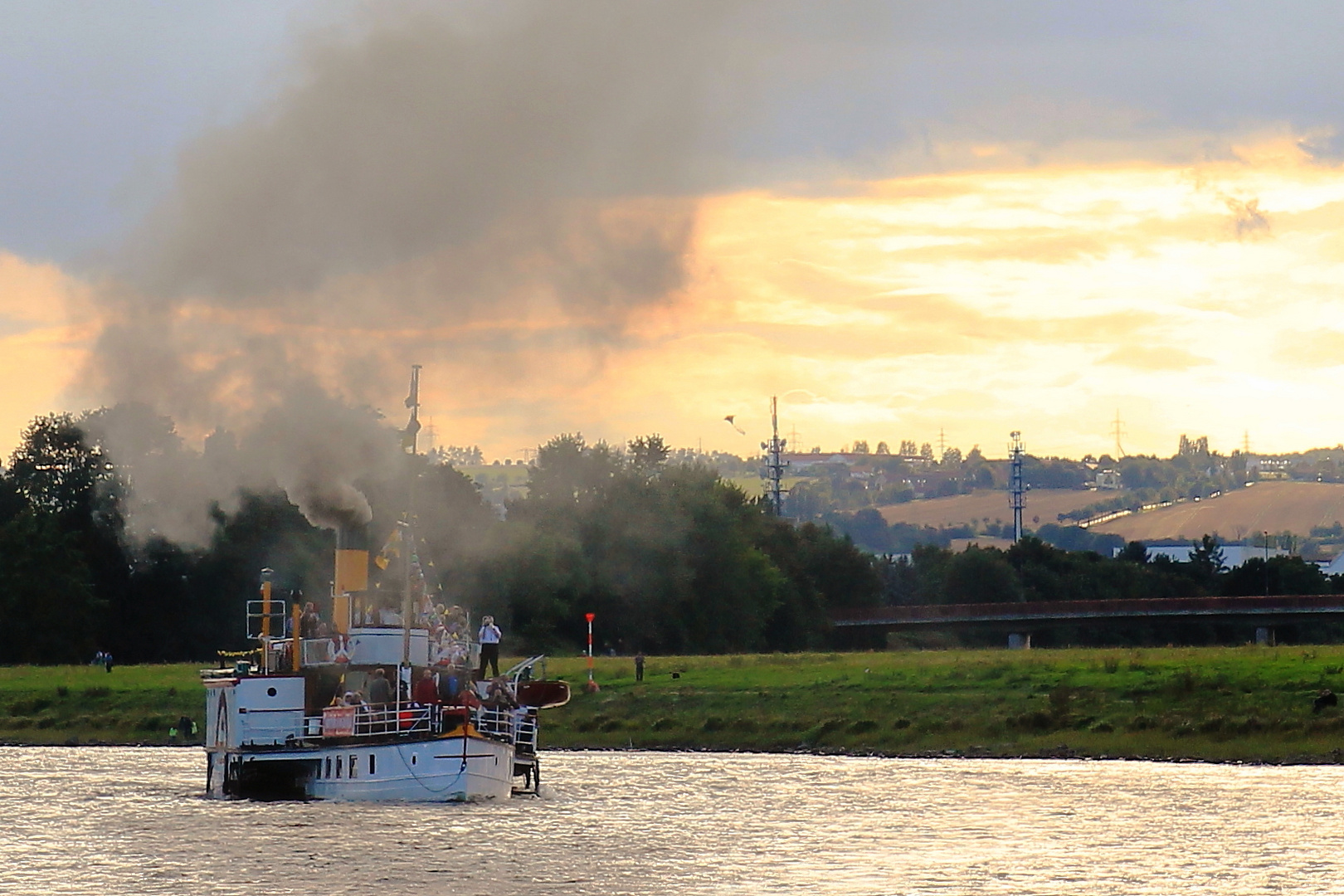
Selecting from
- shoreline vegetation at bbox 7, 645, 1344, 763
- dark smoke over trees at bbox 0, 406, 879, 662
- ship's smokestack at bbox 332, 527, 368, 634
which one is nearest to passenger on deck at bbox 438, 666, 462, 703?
ship's smokestack at bbox 332, 527, 368, 634

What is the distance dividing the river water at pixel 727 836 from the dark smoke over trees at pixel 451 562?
6377 cm

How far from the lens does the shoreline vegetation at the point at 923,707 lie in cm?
7700

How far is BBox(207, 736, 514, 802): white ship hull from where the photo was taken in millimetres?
56594

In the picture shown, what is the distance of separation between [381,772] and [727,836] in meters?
11.1

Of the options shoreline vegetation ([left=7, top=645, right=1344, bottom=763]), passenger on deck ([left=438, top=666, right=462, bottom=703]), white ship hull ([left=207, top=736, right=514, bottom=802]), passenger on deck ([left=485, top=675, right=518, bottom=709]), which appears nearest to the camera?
white ship hull ([left=207, top=736, right=514, bottom=802])

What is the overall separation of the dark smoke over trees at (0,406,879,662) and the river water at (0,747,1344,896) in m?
63.8

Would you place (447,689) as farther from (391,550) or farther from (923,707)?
(923,707)

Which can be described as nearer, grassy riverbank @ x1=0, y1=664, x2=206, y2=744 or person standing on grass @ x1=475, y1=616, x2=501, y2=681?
person standing on grass @ x1=475, y1=616, x2=501, y2=681

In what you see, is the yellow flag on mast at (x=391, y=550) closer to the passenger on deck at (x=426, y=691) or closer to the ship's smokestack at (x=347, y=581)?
the ship's smokestack at (x=347, y=581)

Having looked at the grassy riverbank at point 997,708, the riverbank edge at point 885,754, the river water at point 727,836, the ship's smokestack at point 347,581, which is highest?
the ship's smokestack at point 347,581

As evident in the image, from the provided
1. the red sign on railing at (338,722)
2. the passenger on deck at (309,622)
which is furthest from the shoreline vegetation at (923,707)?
the red sign on railing at (338,722)

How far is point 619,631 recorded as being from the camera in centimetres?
15375

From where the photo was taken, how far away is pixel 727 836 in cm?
5219

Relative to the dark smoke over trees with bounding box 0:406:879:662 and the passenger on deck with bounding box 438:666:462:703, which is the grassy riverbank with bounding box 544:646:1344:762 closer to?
the passenger on deck with bounding box 438:666:462:703
